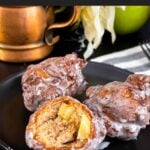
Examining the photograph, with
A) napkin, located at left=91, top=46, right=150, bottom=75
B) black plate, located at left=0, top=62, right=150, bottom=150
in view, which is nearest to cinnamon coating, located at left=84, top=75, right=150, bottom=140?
black plate, located at left=0, top=62, right=150, bottom=150

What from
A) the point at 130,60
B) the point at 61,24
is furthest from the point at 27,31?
the point at 130,60

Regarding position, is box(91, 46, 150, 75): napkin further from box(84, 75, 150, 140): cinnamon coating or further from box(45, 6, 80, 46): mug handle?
box(84, 75, 150, 140): cinnamon coating

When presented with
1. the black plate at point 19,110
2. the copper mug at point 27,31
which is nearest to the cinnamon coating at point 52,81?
the black plate at point 19,110

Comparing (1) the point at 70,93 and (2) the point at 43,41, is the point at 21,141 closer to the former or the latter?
(1) the point at 70,93

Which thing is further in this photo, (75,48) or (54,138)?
(75,48)

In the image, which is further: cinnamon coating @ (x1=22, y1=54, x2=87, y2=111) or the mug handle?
the mug handle

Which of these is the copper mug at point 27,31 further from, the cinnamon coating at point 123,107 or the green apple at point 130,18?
the cinnamon coating at point 123,107

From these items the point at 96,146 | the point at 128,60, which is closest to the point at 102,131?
the point at 96,146
